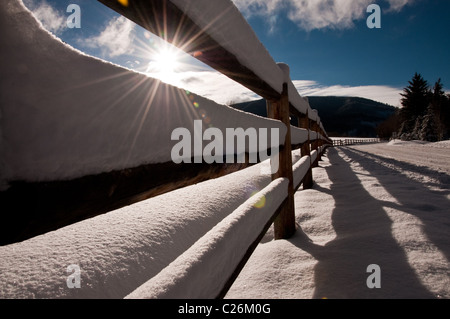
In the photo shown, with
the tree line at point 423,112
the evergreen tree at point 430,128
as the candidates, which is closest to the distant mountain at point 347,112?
the tree line at point 423,112

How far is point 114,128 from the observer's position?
38 centimetres

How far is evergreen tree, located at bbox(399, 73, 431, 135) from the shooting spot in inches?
1415

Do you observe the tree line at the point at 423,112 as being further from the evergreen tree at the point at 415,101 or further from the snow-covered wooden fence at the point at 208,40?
the snow-covered wooden fence at the point at 208,40

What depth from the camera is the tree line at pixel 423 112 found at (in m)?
30.2

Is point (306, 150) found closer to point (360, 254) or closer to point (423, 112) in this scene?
point (360, 254)

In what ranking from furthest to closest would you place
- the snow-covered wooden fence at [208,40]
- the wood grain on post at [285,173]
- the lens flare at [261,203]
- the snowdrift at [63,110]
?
the wood grain on post at [285,173]
the lens flare at [261,203]
the snow-covered wooden fence at [208,40]
the snowdrift at [63,110]

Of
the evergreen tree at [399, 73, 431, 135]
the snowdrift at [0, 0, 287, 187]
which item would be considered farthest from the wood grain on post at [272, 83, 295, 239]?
Result: the evergreen tree at [399, 73, 431, 135]

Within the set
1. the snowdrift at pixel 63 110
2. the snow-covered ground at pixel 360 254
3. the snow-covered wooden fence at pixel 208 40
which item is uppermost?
the snow-covered wooden fence at pixel 208 40

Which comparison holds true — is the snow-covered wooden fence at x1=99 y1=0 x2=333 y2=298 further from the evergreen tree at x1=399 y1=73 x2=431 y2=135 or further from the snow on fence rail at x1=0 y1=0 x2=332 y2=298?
the evergreen tree at x1=399 y1=73 x2=431 y2=135

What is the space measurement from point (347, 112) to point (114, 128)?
161062mm

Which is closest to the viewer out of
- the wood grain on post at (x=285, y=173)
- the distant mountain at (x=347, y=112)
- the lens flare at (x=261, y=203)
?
the lens flare at (x=261, y=203)

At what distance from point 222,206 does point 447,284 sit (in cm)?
116

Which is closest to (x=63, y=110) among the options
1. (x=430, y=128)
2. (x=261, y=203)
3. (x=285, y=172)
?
(x=261, y=203)

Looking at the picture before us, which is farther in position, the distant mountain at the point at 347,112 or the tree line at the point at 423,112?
the distant mountain at the point at 347,112
